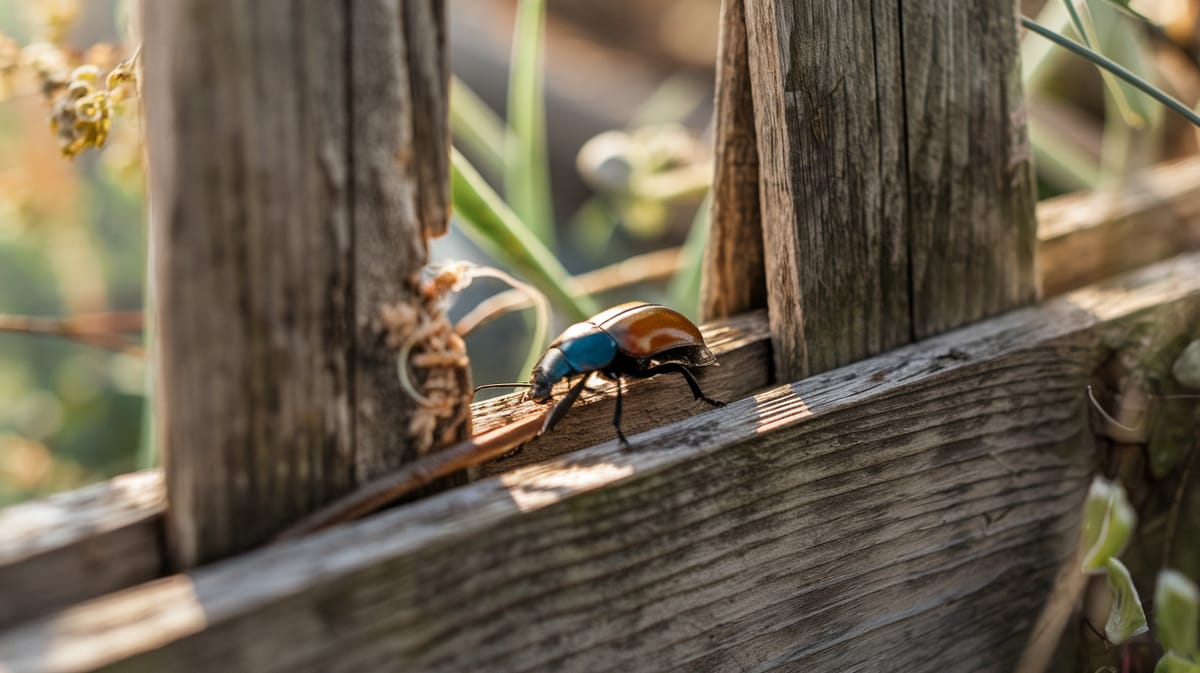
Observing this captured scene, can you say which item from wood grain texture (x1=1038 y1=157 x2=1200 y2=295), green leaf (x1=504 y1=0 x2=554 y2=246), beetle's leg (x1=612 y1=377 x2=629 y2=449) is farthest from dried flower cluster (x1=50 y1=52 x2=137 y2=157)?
wood grain texture (x1=1038 y1=157 x2=1200 y2=295)

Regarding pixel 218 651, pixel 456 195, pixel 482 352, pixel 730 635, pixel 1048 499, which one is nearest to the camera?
pixel 218 651

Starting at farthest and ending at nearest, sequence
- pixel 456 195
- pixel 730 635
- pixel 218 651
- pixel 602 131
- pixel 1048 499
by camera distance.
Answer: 1. pixel 602 131
2. pixel 456 195
3. pixel 1048 499
4. pixel 730 635
5. pixel 218 651

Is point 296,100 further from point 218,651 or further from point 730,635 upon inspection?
point 730,635

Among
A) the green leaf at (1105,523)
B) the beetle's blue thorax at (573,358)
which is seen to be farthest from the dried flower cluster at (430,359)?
the green leaf at (1105,523)

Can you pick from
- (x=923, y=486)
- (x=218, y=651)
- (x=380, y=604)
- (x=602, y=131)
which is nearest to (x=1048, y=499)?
(x=923, y=486)

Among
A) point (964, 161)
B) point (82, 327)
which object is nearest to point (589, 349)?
point (964, 161)

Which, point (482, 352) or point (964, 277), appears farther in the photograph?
point (482, 352)

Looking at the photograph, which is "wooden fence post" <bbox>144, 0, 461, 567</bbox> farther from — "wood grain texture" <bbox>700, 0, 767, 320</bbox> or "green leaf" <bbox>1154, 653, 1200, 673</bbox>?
"green leaf" <bbox>1154, 653, 1200, 673</bbox>
